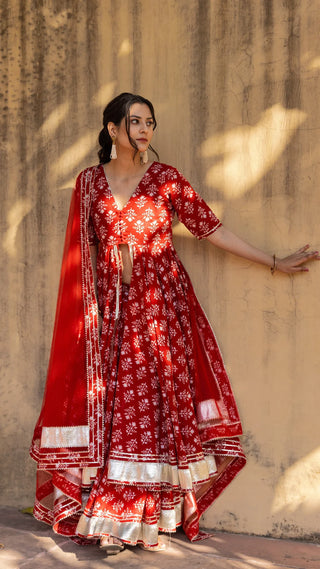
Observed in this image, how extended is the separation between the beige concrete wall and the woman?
138 millimetres

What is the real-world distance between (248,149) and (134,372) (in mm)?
1191

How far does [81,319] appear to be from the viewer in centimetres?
330

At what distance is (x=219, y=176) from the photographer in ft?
11.1

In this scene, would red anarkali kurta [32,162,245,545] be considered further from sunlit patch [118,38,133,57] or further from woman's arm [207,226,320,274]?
sunlit patch [118,38,133,57]

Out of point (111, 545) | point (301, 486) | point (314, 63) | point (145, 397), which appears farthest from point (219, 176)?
point (111, 545)

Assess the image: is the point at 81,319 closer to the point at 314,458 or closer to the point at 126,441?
the point at 126,441

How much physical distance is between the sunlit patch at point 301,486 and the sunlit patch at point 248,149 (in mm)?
1297

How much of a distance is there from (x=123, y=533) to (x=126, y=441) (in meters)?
0.40

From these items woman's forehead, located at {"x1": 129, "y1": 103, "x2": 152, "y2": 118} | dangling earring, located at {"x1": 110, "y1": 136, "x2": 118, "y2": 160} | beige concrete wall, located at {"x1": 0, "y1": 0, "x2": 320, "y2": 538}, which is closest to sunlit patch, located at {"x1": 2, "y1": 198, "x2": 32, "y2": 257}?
beige concrete wall, located at {"x1": 0, "y1": 0, "x2": 320, "y2": 538}

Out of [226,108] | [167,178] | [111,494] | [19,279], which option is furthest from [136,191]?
[111,494]

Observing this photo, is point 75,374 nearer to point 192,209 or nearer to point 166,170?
point 192,209

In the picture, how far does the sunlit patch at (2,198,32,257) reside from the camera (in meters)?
3.84

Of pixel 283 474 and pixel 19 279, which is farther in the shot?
pixel 19 279

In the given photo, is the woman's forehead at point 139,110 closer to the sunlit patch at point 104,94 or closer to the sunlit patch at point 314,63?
the sunlit patch at point 104,94
